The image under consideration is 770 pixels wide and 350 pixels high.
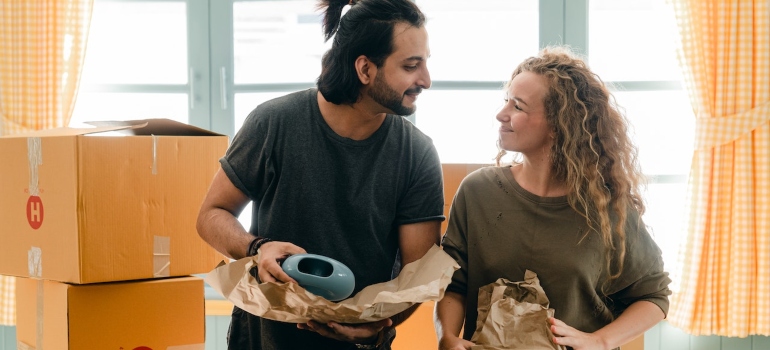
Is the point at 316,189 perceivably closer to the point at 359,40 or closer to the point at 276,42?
the point at 359,40

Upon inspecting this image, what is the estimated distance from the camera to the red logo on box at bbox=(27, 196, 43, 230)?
1.91 m

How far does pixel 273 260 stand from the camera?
138 cm

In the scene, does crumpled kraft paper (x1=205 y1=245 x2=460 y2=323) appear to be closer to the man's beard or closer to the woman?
the woman

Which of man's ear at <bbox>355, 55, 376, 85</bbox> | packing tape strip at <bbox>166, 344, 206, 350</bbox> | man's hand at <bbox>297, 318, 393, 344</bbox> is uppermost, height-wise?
man's ear at <bbox>355, 55, 376, 85</bbox>

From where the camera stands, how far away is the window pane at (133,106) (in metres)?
3.20

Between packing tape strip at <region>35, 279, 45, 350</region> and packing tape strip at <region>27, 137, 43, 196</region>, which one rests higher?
packing tape strip at <region>27, 137, 43, 196</region>

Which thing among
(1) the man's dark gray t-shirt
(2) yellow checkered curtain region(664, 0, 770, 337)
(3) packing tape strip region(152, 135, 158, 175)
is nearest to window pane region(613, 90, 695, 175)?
(2) yellow checkered curtain region(664, 0, 770, 337)

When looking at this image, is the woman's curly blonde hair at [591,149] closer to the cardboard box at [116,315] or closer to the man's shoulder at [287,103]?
the man's shoulder at [287,103]

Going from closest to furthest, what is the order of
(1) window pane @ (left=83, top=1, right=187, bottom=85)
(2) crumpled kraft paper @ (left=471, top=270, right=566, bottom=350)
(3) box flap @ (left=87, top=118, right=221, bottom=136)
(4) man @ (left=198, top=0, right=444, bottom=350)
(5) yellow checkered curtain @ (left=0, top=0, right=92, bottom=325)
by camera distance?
1. (2) crumpled kraft paper @ (left=471, top=270, right=566, bottom=350)
2. (4) man @ (left=198, top=0, right=444, bottom=350)
3. (3) box flap @ (left=87, top=118, right=221, bottom=136)
4. (5) yellow checkered curtain @ (left=0, top=0, right=92, bottom=325)
5. (1) window pane @ (left=83, top=1, right=187, bottom=85)

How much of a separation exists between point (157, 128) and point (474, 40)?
4.99 feet

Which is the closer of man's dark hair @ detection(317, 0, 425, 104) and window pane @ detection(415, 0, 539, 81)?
man's dark hair @ detection(317, 0, 425, 104)

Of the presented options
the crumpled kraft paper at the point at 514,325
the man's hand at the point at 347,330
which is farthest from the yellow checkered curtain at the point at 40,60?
the crumpled kraft paper at the point at 514,325

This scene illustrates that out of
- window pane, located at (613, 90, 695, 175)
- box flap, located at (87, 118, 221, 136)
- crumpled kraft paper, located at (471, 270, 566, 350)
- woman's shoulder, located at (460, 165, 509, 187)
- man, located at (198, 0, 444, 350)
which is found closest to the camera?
crumpled kraft paper, located at (471, 270, 566, 350)

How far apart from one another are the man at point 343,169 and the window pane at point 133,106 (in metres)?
1.67
